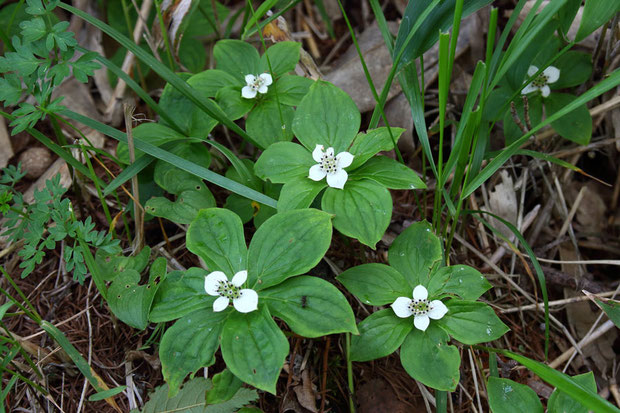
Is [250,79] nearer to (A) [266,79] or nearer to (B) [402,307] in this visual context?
(A) [266,79]

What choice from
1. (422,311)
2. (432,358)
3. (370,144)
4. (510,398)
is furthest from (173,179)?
(510,398)

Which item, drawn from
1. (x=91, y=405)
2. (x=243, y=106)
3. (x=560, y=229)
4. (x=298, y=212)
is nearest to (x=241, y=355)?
(x=298, y=212)

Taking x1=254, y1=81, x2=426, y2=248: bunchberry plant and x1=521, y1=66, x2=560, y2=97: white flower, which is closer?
x1=254, y1=81, x2=426, y2=248: bunchberry plant

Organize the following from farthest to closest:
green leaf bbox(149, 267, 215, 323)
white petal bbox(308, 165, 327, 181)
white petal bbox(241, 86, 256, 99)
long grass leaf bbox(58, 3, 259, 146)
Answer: white petal bbox(241, 86, 256, 99)
long grass leaf bbox(58, 3, 259, 146)
white petal bbox(308, 165, 327, 181)
green leaf bbox(149, 267, 215, 323)

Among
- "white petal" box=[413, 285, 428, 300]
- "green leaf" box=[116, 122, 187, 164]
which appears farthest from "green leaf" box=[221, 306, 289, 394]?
"green leaf" box=[116, 122, 187, 164]

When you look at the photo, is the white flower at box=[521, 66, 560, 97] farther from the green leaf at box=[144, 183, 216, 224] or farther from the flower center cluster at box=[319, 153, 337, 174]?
the green leaf at box=[144, 183, 216, 224]

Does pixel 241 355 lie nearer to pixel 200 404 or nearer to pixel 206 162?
pixel 200 404
